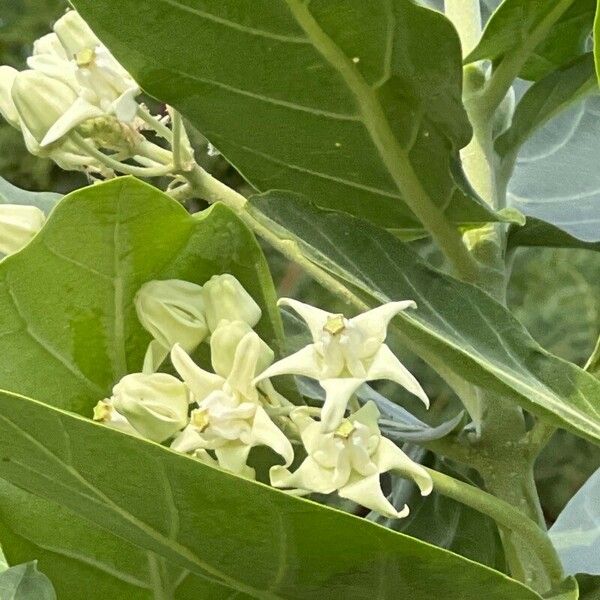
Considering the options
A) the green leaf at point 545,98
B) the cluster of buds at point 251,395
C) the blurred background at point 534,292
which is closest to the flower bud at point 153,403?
the cluster of buds at point 251,395

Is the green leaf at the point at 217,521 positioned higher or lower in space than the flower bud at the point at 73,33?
lower

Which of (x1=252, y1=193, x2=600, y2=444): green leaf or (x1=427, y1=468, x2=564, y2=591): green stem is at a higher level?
(x1=252, y1=193, x2=600, y2=444): green leaf

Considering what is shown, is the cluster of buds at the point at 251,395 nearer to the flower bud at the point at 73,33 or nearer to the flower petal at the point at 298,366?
the flower petal at the point at 298,366

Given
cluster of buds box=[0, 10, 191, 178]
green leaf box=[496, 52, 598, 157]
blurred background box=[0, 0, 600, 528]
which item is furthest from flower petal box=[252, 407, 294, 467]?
blurred background box=[0, 0, 600, 528]

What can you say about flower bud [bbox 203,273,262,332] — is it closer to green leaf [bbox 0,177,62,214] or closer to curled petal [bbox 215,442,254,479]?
curled petal [bbox 215,442,254,479]

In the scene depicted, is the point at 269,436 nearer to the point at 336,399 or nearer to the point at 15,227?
the point at 336,399
